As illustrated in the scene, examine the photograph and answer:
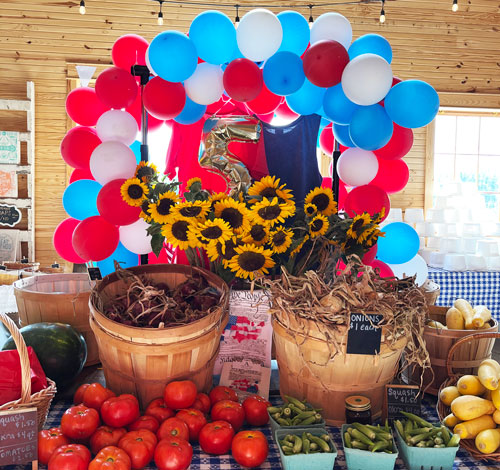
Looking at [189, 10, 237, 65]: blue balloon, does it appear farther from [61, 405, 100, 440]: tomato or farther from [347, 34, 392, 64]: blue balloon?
[61, 405, 100, 440]: tomato

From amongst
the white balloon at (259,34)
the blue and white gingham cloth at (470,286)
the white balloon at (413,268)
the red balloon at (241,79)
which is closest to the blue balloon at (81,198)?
the red balloon at (241,79)

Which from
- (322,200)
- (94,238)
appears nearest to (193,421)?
(322,200)

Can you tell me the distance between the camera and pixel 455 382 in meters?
1.38

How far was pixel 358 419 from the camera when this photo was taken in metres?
1.16

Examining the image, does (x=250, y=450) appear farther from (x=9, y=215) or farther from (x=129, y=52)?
(x=9, y=215)

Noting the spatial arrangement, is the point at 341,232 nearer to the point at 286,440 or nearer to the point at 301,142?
the point at 286,440

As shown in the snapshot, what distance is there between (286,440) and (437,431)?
1.17ft

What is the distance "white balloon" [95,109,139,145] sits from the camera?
2.01 metres

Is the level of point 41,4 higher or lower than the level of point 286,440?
higher

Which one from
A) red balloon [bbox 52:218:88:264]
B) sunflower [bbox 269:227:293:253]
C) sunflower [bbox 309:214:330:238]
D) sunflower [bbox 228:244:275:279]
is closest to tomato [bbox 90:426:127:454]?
sunflower [bbox 228:244:275:279]

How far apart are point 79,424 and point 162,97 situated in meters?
1.27

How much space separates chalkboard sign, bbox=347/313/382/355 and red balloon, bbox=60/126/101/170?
→ 1452 mm

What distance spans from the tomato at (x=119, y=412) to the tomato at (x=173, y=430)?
8cm

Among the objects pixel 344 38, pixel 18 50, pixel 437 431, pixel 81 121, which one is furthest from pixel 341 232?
pixel 18 50
